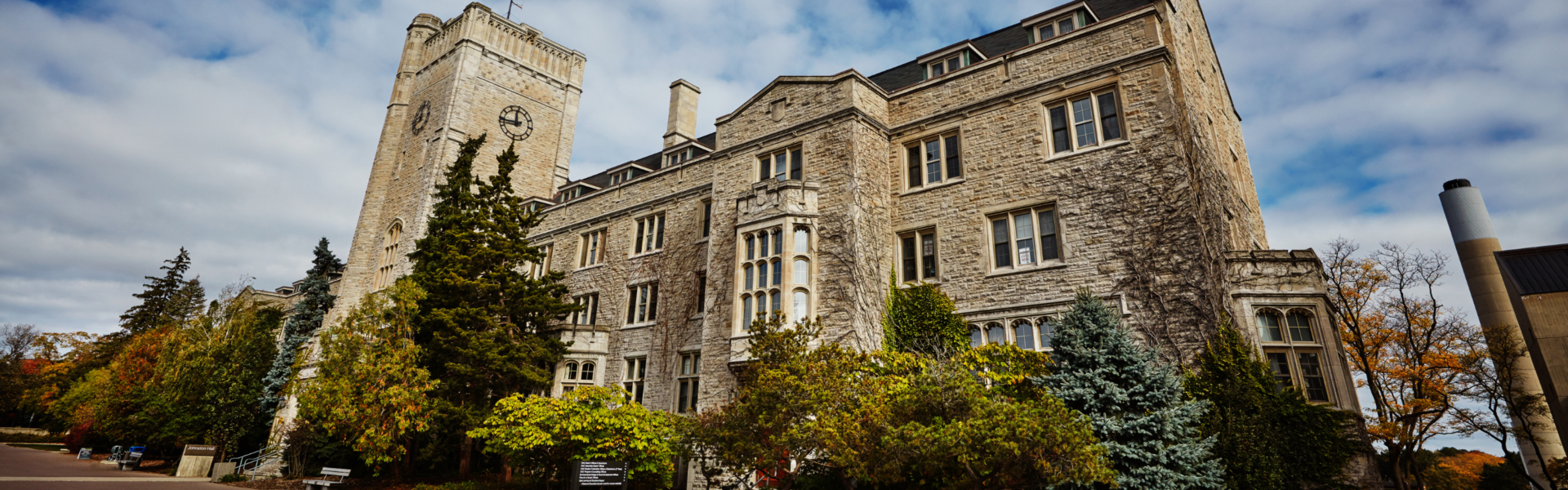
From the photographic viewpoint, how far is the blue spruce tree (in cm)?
1088

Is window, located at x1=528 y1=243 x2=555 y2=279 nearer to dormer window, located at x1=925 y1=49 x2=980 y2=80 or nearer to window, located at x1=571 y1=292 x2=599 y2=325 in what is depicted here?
window, located at x1=571 y1=292 x2=599 y2=325

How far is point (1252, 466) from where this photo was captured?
11.6 m

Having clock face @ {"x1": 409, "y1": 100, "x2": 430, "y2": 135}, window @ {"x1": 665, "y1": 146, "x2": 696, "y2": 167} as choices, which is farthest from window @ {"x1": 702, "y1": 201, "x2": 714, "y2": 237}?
clock face @ {"x1": 409, "y1": 100, "x2": 430, "y2": 135}

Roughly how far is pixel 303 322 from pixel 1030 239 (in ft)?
116

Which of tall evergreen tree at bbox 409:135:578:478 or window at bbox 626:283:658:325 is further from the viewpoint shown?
window at bbox 626:283:658:325

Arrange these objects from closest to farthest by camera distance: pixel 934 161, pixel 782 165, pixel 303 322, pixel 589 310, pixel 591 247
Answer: pixel 934 161, pixel 782 165, pixel 589 310, pixel 591 247, pixel 303 322

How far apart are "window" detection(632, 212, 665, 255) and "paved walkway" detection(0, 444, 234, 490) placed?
14284 mm

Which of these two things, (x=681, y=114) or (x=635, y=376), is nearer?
(x=635, y=376)

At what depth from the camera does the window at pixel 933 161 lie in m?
18.3

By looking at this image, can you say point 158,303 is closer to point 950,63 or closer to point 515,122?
point 515,122

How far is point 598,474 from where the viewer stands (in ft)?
40.5

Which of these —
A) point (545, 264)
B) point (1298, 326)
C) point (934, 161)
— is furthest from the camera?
point (545, 264)

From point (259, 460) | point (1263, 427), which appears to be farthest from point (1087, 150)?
point (259, 460)

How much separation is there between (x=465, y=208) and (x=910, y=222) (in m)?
15.9
